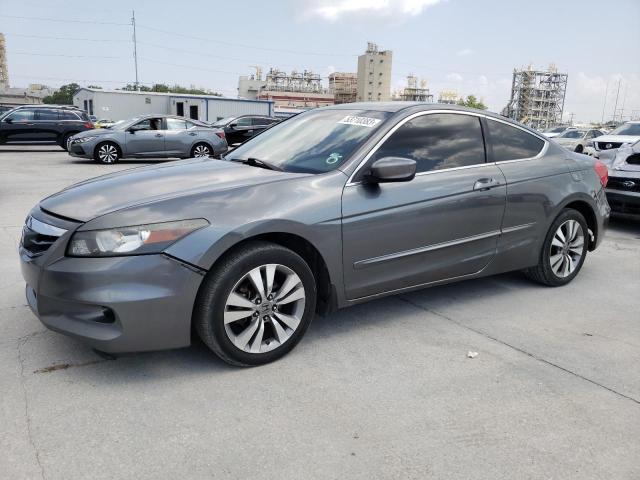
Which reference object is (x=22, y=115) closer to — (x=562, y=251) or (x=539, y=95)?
(x=562, y=251)

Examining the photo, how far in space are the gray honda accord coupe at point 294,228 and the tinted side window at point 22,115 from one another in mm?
16940

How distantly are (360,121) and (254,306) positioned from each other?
1.58m

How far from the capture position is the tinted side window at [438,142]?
3.72 metres

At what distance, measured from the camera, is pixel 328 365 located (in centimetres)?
323

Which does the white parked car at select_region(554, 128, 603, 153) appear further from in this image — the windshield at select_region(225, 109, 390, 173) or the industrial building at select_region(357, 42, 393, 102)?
the industrial building at select_region(357, 42, 393, 102)

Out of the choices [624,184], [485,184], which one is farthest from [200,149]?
[485,184]

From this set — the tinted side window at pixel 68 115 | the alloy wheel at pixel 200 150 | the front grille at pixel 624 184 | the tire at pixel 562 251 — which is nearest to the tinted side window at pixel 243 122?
the tinted side window at pixel 68 115

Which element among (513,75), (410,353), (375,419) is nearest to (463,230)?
(410,353)

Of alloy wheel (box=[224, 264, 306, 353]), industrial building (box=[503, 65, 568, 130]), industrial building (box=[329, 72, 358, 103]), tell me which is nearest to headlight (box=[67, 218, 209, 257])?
alloy wheel (box=[224, 264, 306, 353])

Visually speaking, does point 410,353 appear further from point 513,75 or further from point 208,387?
point 513,75

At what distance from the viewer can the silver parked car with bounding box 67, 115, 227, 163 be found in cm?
1514

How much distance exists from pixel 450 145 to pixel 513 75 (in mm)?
135355

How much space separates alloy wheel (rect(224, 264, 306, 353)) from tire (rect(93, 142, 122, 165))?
13.6 meters

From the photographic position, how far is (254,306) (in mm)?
3061
